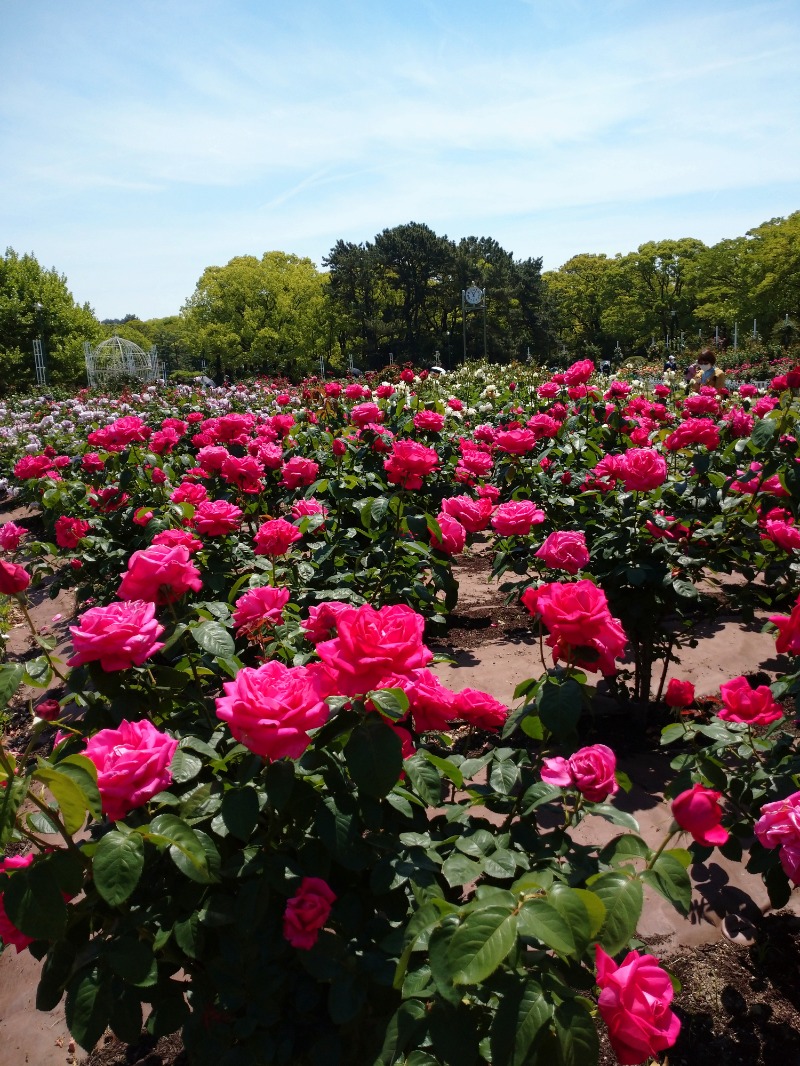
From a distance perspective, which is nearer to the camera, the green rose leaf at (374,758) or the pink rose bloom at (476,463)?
the green rose leaf at (374,758)

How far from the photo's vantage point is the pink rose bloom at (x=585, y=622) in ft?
4.13

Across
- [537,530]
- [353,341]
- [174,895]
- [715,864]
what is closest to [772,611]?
[537,530]

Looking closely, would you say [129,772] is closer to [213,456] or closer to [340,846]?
[340,846]

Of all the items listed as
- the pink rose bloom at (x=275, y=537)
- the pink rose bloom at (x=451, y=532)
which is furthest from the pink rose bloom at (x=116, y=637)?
the pink rose bloom at (x=451, y=532)

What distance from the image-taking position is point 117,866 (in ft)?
3.22

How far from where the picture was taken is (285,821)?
1.21 meters

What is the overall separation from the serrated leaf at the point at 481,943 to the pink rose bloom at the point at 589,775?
1.32 feet

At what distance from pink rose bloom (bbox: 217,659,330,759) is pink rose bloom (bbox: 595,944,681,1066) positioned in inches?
21.0

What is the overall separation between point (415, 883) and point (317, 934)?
0.18m

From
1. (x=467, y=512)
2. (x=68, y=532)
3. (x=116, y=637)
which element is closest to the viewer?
(x=116, y=637)

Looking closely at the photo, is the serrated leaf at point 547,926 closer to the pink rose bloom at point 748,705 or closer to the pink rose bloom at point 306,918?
the pink rose bloom at point 306,918

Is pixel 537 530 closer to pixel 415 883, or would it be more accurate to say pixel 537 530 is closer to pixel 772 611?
pixel 772 611

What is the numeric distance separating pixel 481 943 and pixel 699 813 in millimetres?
594

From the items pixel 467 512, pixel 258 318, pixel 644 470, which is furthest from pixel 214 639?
pixel 258 318
